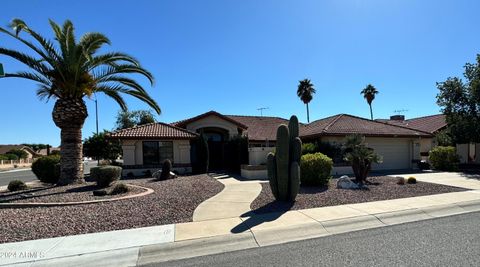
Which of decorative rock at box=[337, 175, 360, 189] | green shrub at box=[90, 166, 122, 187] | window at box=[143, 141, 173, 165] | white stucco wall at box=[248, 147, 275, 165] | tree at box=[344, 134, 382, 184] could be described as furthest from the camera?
window at box=[143, 141, 173, 165]

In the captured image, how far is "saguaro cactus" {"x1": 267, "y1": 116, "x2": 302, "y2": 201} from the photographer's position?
984 cm

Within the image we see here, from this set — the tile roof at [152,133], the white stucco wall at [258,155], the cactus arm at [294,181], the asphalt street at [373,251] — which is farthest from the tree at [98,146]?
the asphalt street at [373,251]

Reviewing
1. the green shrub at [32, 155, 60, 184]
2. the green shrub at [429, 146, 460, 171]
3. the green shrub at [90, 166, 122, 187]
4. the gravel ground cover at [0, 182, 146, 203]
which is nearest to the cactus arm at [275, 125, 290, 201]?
the gravel ground cover at [0, 182, 146, 203]

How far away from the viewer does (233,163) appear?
2311cm

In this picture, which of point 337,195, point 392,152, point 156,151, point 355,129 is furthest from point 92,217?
point 392,152

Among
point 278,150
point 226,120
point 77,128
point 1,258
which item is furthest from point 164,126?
point 1,258

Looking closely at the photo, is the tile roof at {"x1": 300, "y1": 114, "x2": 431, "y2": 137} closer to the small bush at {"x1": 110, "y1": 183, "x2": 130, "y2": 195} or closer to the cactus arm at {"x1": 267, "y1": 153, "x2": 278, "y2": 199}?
the cactus arm at {"x1": 267, "y1": 153, "x2": 278, "y2": 199}

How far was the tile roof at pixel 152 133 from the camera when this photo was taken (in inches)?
810

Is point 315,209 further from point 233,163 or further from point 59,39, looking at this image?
point 233,163

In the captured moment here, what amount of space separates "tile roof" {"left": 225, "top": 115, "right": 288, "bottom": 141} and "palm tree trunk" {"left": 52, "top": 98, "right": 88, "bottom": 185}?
50.0ft

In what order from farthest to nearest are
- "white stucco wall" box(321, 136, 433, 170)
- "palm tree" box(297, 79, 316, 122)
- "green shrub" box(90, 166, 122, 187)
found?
"palm tree" box(297, 79, 316, 122) → "white stucco wall" box(321, 136, 433, 170) → "green shrub" box(90, 166, 122, 187)

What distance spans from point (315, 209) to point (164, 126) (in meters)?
16.8

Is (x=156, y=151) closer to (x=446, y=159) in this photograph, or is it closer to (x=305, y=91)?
(x=446, y=159)

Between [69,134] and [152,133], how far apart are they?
8400 mm
